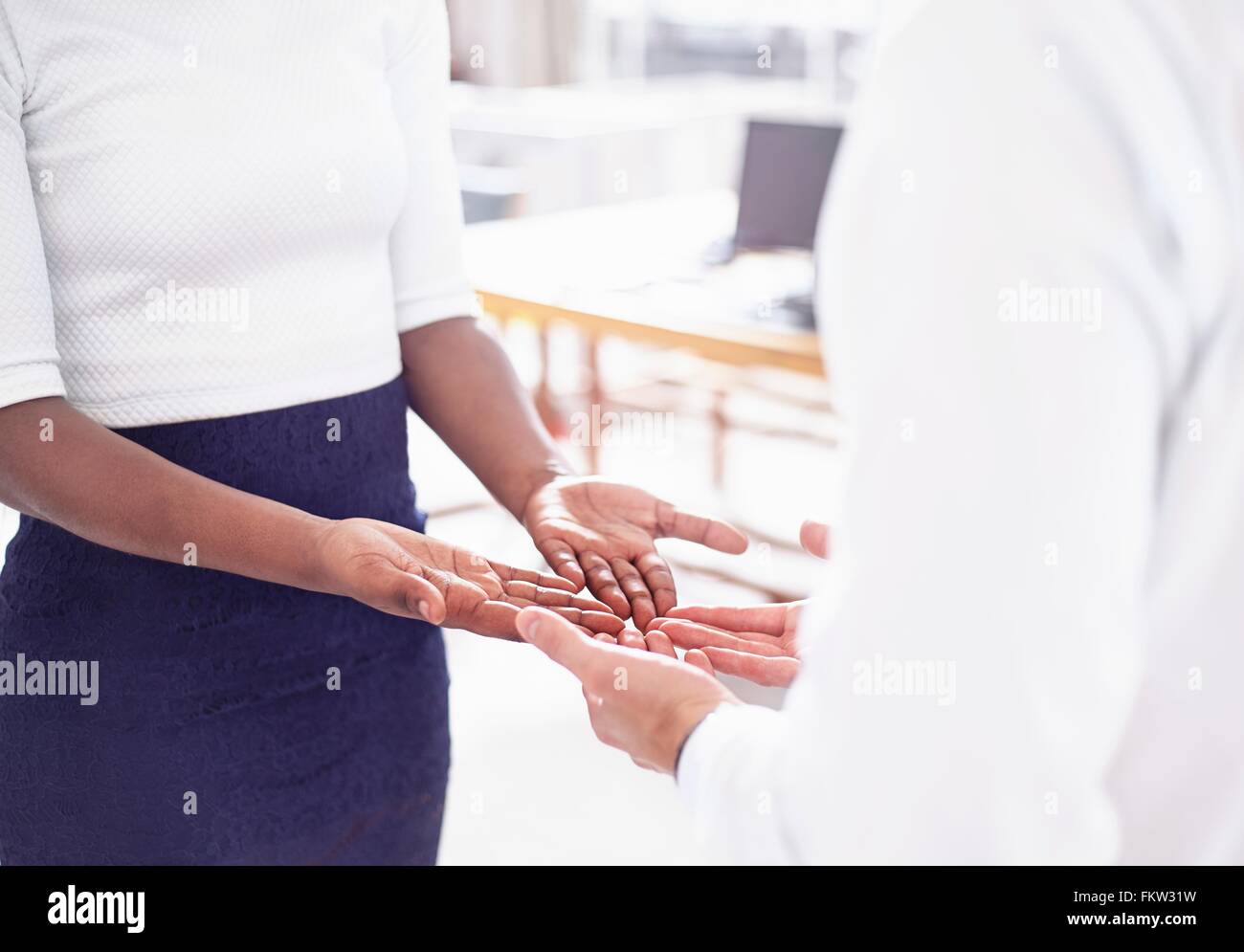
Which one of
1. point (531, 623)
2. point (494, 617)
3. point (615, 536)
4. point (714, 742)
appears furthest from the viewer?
point (615, 536)

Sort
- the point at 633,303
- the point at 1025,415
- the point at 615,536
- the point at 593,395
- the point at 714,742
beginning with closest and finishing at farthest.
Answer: the point at 1025,415, the point at 714,742, the point at 615,536, the point at 633,303, the point at 593,395

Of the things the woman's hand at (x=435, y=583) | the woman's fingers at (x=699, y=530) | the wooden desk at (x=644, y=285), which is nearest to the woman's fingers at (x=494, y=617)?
the woman's hand at (x=435, y=583)

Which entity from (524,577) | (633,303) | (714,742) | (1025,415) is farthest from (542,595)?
(633,303)

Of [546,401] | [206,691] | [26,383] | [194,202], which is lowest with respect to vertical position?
[546,401]

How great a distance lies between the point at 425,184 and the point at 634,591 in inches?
17.5

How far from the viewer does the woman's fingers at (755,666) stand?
993 millimetres

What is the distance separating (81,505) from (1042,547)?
733mm

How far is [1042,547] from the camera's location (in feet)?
1.70

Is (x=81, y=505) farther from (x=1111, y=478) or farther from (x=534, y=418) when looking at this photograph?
(x=1111, y=478)

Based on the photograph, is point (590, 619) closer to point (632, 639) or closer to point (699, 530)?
point (632, 639)

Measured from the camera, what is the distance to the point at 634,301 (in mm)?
3006

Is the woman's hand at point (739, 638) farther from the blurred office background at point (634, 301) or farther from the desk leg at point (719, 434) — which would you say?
the desk leg at point (719, 434)

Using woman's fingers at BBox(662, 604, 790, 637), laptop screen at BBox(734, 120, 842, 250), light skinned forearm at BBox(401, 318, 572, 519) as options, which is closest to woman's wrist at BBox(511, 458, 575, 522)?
light skinned forearm at BBox(401, 318, 572, 519)
